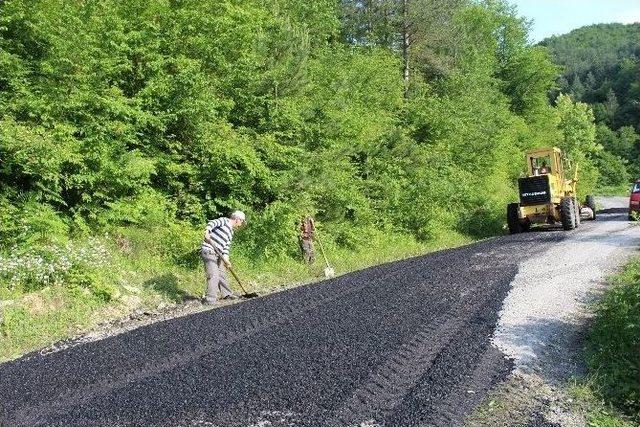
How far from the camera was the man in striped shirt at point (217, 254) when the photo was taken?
10.2 m

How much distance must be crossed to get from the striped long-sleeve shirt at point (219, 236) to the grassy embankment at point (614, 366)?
5.97m

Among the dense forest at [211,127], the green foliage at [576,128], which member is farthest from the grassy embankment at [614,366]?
the green foliage at [576,128]

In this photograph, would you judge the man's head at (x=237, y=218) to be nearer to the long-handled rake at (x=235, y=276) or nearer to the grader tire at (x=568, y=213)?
the long-handled rake at (x=235, y=276)

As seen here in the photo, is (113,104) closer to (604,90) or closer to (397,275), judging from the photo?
(397,275)

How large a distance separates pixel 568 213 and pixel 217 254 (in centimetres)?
1302

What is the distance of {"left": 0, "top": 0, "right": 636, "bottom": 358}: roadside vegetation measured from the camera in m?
9.65

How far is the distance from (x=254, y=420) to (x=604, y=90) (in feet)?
412

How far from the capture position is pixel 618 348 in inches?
252

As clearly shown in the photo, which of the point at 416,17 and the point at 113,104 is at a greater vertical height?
the point at 416,17

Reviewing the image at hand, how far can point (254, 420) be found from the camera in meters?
4.68

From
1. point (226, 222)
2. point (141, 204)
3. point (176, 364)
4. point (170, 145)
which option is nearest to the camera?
point (176, 364)

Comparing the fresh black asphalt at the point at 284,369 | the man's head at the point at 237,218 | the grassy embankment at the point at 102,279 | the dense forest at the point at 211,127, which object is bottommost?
the fresh black asphalt at the point at 284,369

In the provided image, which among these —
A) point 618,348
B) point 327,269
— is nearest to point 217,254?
point 327,269

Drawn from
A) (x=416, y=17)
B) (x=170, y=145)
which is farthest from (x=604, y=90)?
(x=170, y=145)
